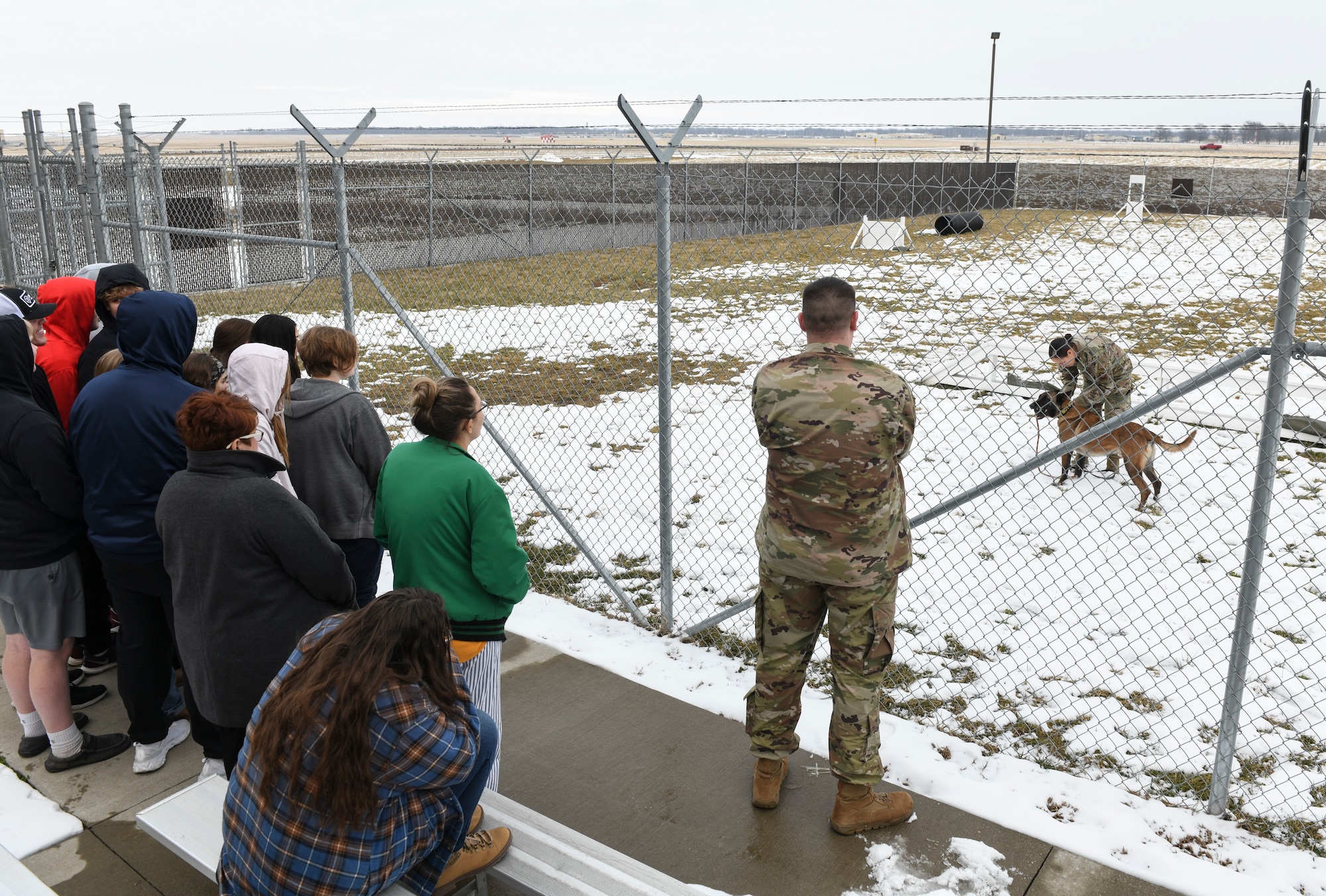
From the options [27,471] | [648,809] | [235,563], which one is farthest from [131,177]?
[648,809]

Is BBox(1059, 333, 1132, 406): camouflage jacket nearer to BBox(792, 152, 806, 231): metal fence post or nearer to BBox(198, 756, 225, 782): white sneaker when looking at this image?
BBox(792, 152, 806, 231): metal fence post

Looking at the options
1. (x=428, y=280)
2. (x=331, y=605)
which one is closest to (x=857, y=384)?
(x=331, y=605)

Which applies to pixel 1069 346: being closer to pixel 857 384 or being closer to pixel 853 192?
pixel 857 384

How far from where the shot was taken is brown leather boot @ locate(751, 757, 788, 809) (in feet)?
11.3

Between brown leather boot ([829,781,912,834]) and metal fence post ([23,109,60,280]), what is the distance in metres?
9.55

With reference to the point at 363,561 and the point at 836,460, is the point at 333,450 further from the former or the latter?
the point at 836,460

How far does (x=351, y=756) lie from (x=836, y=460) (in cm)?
159

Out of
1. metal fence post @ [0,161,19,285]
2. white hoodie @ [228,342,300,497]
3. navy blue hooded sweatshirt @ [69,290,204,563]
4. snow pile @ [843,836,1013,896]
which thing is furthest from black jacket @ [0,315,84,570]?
metal fence post @ [0,161,19,285]

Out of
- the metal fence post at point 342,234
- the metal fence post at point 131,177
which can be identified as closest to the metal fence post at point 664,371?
the metal fence post at point 342,234

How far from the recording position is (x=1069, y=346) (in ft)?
22.1

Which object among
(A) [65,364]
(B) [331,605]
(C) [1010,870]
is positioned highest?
(A) [65,364]

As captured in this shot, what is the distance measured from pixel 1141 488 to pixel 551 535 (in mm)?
3982

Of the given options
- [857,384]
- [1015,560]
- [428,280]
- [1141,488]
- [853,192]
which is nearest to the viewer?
[857,384]

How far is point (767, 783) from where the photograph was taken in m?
3.44
